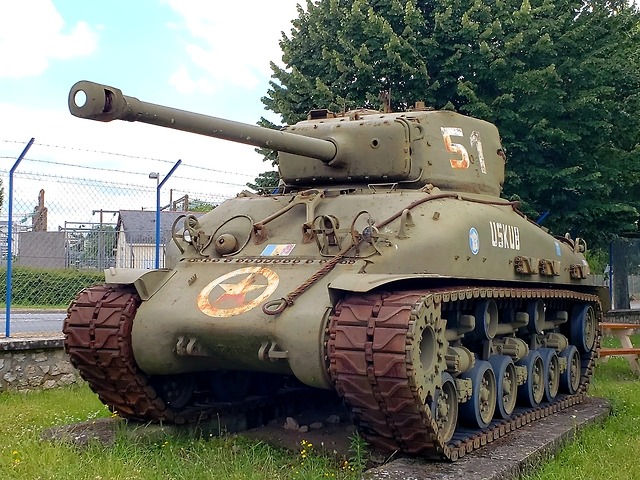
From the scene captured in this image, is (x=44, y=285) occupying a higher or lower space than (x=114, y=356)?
higher

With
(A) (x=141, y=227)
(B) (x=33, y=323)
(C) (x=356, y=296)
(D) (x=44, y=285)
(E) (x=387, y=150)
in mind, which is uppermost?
(E) (x=387, y=150)

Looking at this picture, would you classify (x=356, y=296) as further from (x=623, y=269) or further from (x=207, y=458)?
(x=623, y=269)

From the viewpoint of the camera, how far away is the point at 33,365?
1029cm

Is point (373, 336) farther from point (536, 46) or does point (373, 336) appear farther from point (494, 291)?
point (536, 46)

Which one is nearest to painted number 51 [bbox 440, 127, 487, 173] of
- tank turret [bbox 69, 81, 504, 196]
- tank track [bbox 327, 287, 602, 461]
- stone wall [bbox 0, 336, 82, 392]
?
tank turret [bbox 69, 81, 504, 196]

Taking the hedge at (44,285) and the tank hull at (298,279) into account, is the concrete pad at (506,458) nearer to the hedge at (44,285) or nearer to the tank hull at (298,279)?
the tank hull at (298,279)

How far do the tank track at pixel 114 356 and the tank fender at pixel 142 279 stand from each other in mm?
111

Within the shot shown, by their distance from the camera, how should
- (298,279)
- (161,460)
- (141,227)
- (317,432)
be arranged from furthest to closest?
1. (141,227)
2. (317,432)
3. (298,279)
4. (161,460)

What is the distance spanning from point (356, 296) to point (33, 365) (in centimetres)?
565

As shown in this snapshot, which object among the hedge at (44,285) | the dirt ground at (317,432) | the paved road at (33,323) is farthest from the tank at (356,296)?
the paved road at (33,323)

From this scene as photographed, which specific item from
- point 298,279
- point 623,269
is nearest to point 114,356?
point 298,279

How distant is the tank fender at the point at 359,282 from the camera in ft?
19.8

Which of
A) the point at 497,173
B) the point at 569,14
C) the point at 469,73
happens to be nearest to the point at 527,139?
the point at 469,73

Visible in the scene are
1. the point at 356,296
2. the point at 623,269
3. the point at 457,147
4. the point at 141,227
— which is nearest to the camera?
the point at 356,296
